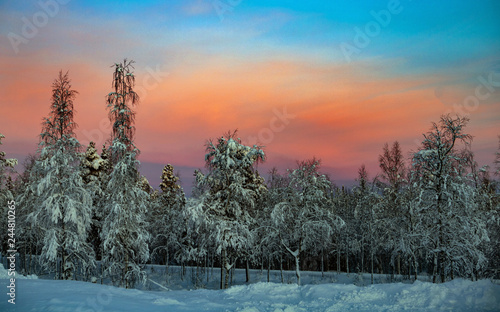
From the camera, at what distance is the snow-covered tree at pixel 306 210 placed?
86.0ft

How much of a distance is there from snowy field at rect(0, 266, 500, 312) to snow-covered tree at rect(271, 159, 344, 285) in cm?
1092

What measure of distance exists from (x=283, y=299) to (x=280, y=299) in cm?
12

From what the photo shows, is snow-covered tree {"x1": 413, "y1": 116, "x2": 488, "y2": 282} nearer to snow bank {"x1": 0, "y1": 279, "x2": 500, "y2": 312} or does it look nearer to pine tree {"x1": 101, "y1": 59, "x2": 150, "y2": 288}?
snow bank {"x1": 0, "y1": 279, "x2": 500, "y2": 312}

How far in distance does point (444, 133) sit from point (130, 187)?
2047 centimetres

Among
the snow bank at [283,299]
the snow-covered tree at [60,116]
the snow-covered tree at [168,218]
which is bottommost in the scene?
the snow bank at [283,299]

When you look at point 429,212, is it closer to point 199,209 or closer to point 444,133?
point 444,133

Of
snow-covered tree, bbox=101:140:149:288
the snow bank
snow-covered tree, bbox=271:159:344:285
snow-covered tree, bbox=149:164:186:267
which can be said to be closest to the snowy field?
the snow bank

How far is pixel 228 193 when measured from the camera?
2738 cm

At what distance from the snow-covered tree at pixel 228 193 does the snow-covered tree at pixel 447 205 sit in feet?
36.8

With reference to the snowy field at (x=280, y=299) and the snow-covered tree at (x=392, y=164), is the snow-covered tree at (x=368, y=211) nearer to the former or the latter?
the snow-covered tree at (x=392, y=164)

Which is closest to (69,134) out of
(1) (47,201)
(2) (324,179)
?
(1) (47,201)

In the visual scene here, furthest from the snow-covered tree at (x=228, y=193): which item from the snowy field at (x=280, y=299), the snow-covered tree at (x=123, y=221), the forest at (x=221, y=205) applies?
the snowy field at (x=280, y=299)

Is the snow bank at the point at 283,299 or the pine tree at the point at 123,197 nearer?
the snow bank at the point at 283,299

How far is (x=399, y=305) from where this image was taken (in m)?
12.2
